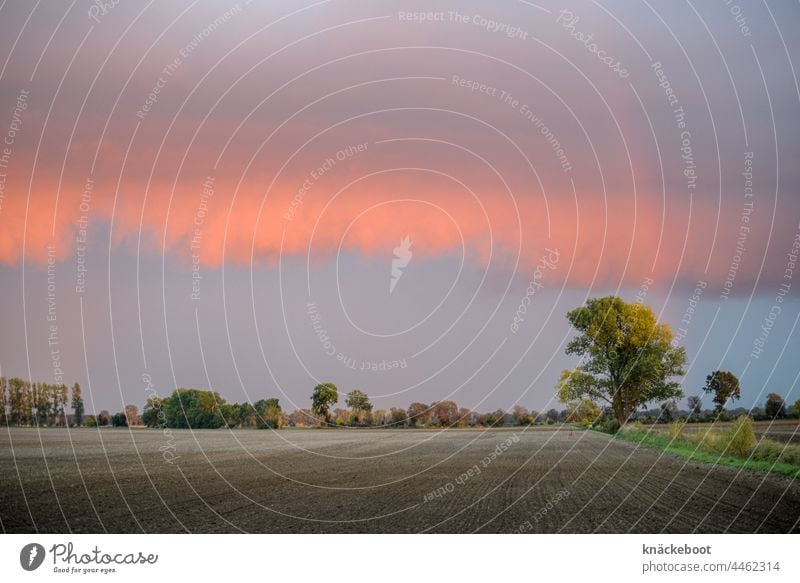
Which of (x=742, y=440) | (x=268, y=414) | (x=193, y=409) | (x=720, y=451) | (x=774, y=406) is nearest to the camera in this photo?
(x=742, y=440)

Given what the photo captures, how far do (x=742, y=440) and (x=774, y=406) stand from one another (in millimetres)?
30042

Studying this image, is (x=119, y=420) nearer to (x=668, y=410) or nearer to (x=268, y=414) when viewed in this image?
(x=268, y=414)

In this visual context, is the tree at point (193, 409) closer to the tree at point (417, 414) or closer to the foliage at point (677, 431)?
the tree at point (417, 414)

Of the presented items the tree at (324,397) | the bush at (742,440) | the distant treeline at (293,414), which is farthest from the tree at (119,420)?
the bush at (742,440)

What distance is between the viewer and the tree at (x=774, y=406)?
64.3m

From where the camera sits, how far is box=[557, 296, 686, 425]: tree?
243 feet

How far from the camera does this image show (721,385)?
6781 centimetres

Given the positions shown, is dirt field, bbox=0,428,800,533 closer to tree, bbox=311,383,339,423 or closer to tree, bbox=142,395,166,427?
tree, bbox=311,383,339,423

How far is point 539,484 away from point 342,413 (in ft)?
201

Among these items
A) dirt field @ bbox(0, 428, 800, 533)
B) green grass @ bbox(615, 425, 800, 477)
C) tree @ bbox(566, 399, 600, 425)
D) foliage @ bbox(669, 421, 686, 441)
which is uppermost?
tree @ bbox(566, 399, 600, 425)

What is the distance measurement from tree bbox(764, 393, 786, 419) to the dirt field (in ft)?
56.0

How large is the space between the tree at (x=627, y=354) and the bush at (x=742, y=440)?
3249 centimetres

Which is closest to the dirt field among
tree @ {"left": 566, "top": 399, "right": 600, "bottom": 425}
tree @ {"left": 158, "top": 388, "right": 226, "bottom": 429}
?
tree @ {"left": 566, "top": 399, "right": 600, "bottom": 425}

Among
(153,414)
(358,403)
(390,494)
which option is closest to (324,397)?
(358,403)
